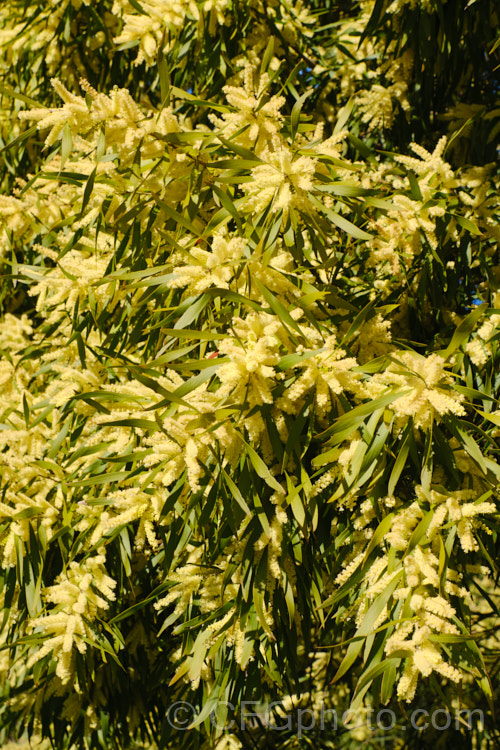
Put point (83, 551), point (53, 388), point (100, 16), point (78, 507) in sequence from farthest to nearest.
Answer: point (100, 16) → point (53, 388) → point (83, 551) → point (78, 507)

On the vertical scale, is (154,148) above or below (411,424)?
above

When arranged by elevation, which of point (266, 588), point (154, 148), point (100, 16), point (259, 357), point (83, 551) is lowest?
point (83, 551)

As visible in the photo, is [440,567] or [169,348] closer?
[440,567]

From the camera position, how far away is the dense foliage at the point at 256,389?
1.47 metres

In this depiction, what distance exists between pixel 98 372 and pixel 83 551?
623mm

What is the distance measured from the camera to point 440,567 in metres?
1.37

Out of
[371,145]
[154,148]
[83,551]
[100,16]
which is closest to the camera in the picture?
[154,148]

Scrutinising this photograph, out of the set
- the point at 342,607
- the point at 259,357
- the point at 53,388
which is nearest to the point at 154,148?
the point at 259,357

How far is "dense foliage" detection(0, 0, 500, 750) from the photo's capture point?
4.82 ft

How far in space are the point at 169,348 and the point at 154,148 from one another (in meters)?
0.57

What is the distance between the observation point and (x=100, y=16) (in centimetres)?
295

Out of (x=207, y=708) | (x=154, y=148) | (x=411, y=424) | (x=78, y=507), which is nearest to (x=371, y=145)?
(x=154, y=148)

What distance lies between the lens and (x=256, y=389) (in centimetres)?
146

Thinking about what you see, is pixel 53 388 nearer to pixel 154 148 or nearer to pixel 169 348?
pixel 169 348
